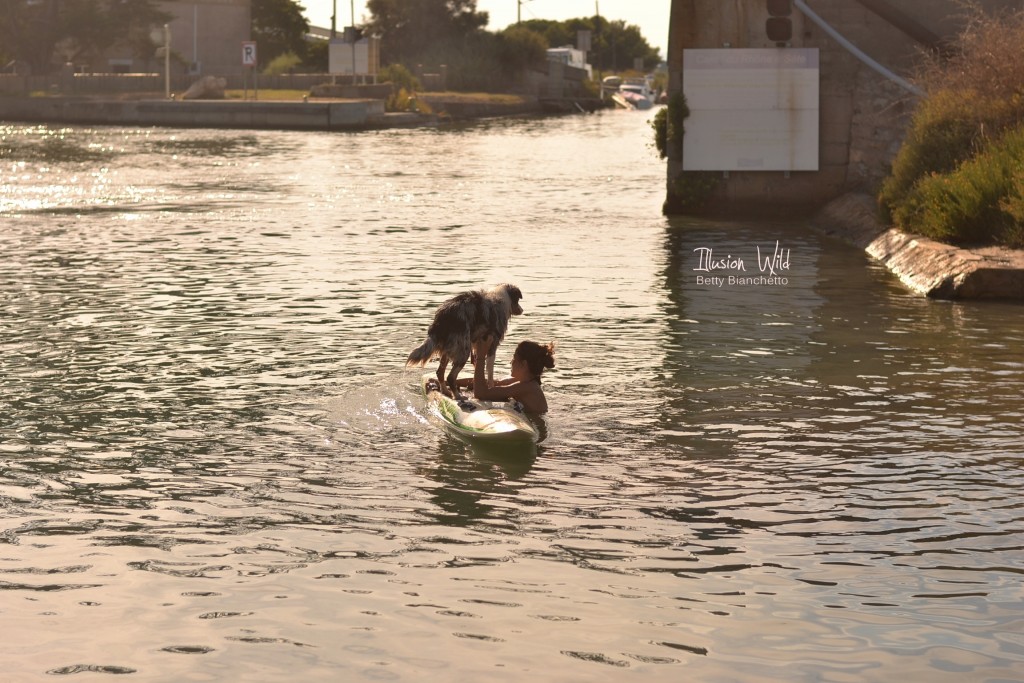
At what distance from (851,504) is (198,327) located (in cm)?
861

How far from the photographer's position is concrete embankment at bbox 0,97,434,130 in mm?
68938

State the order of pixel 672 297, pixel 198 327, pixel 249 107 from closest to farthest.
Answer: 1. pixel 198 327
2. pixel 672 297
3. pixel 249 107

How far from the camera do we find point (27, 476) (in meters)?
9.62

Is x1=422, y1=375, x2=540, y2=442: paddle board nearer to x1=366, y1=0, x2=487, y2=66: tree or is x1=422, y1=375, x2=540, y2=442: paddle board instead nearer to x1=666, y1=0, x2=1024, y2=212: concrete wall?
x1=666, y1=0, x2=1024, y2=212: concrete wall

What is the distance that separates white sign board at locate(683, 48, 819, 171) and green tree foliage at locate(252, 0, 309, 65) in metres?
93.9

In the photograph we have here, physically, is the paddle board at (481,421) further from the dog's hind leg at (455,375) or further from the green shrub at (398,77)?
the green shrub at (398,77)

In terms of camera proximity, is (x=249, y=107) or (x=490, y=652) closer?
(x=490, y=652)

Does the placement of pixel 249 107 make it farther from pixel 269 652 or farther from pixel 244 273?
pixel 269 652

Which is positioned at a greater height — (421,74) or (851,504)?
(421,74)

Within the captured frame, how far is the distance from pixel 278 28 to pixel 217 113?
165 feet

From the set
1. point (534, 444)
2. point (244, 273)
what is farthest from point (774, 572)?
point (244, 273)

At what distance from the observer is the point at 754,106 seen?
27516 mm

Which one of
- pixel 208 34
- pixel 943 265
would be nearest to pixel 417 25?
pixel 208 34

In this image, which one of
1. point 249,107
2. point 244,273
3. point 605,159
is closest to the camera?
point 244,273
